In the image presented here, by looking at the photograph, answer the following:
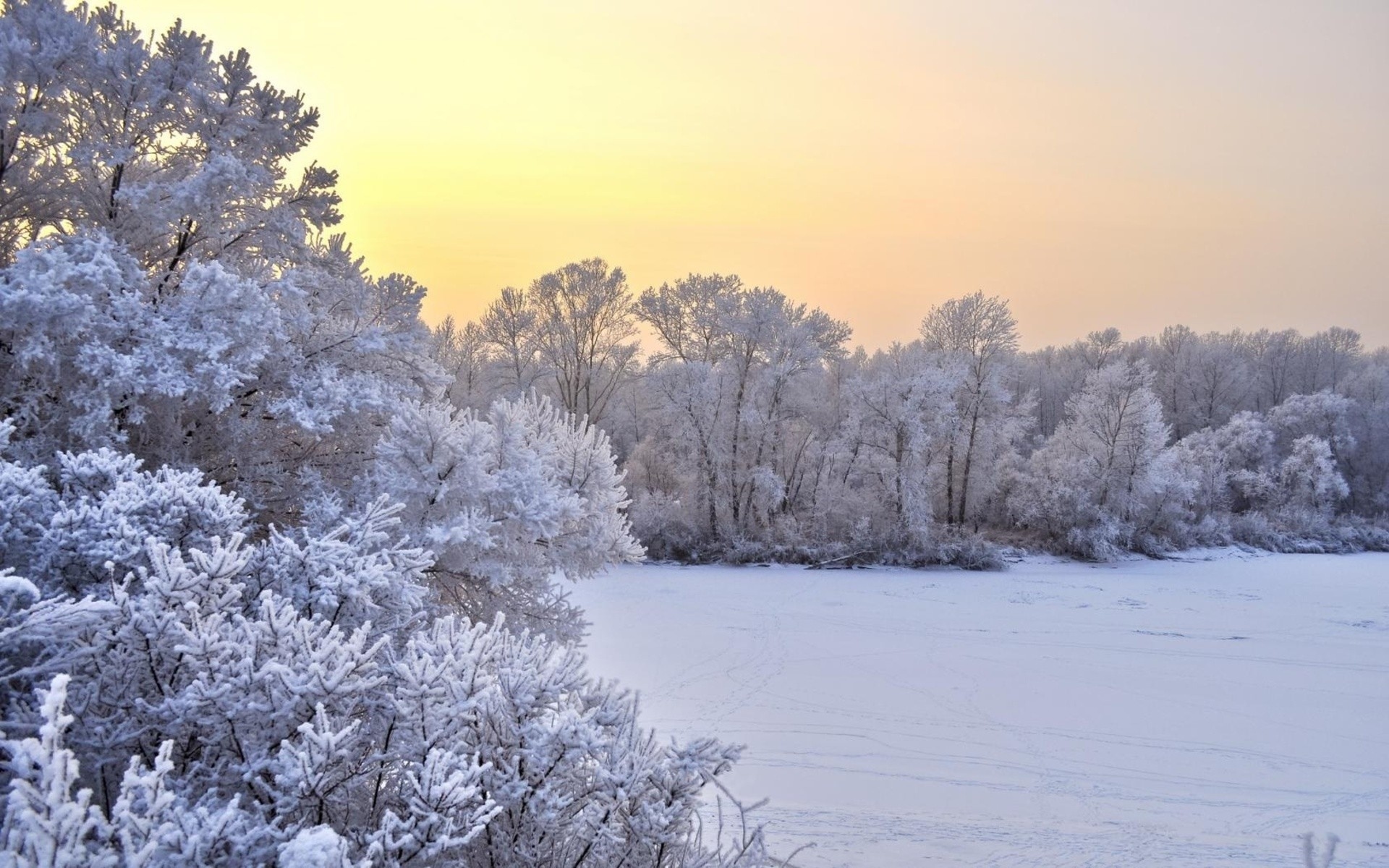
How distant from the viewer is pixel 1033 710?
10984 mm

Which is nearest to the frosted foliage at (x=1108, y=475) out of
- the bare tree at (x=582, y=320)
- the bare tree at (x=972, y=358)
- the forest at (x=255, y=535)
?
the bare tree at (x=972, y=358)

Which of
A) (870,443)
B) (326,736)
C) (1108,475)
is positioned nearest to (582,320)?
(870,443)

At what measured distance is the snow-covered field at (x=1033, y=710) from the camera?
24.3 feet

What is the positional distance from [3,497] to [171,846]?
2.37 m

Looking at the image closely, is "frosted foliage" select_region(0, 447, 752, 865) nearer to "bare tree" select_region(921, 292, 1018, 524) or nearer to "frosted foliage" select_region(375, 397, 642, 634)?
"frosted foliage" select_region(375, 397, 642, 634)

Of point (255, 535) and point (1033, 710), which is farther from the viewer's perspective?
point (1033, 710)

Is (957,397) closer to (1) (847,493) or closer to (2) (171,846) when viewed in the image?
(1) (847,493)

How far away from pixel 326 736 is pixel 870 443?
24.5 m

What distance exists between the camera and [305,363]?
261 inches

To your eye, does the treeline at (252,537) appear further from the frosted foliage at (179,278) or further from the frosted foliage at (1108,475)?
the frosted foliage at (1108,475)

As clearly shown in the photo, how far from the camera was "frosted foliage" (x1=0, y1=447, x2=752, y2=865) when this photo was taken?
231 cm

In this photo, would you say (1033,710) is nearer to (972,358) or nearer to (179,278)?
(179,278)

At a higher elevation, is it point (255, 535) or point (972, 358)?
point (972, 358)

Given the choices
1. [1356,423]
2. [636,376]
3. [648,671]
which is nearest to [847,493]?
[636,376]
